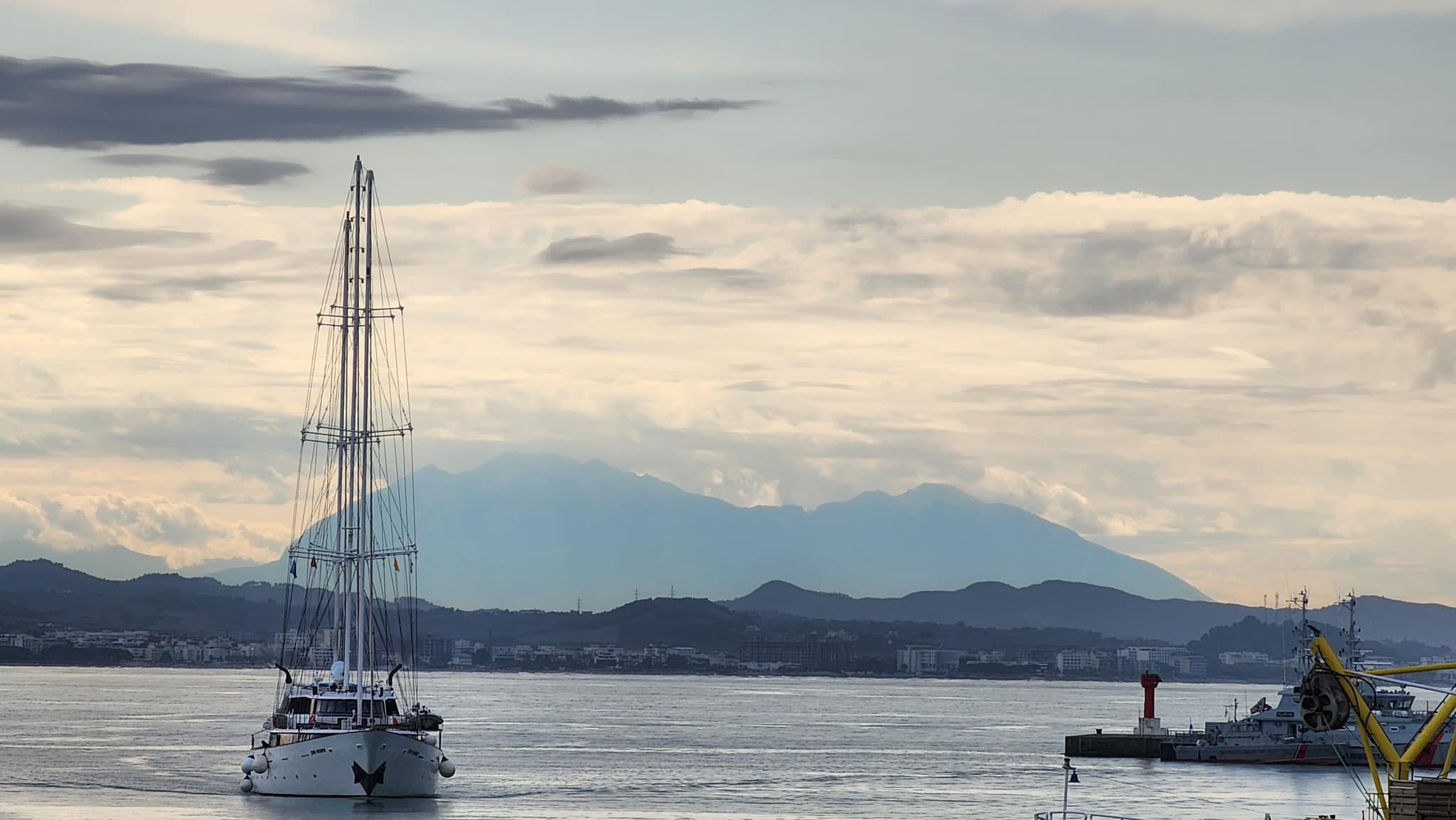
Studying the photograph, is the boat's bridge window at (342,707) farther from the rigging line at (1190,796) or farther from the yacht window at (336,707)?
the rigging line at (1190,796)

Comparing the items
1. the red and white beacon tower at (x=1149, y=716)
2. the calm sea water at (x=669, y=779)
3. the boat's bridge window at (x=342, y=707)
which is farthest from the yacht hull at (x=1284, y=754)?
the boat's bridge window at (x=342, y=707)

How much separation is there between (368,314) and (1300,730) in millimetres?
68724

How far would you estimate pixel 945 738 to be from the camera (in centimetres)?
16425

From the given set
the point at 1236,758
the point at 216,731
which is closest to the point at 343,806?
the point at 1236,758

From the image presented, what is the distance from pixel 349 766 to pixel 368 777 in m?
0.99

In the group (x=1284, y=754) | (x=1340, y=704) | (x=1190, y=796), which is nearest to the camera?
(x=1340, y=704)

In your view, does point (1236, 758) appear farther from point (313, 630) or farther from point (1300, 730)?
point (313, 630)

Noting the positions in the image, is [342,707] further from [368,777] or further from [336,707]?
[368,777]

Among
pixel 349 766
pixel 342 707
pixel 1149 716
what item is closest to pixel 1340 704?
pixel 349 766

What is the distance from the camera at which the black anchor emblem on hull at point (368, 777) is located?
77688 mm

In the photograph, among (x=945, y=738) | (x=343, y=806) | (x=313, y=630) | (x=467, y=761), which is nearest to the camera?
(x=343, y=806)

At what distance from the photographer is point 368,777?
255 ft

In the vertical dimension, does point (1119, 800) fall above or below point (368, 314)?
below

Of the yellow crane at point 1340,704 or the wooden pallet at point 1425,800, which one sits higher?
the yellow crane at point 1340,704
